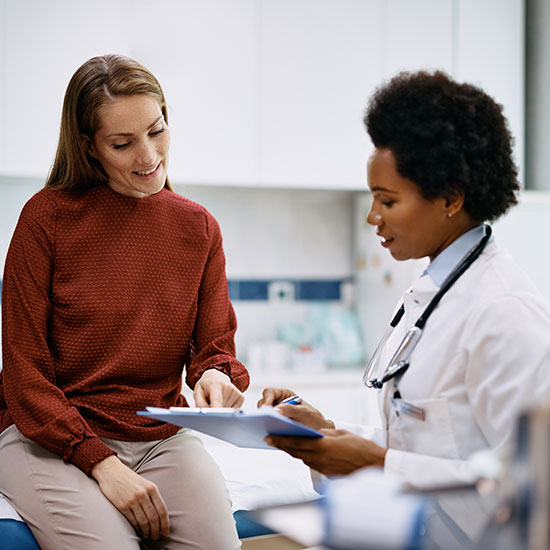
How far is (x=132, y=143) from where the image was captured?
1614mm

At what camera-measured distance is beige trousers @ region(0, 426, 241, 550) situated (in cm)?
140

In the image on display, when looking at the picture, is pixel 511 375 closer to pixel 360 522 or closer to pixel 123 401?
pixel 360 522

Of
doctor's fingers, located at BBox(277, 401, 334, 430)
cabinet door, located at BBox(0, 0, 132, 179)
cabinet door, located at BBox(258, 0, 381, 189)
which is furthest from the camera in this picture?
cabinet door, located at BBox(258, 0, 381, 189)

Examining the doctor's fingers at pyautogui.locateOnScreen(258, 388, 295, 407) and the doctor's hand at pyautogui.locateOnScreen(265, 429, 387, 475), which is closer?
the doctor's hand at pyautogui.locateOnScreen(265, 429, 387, 475)

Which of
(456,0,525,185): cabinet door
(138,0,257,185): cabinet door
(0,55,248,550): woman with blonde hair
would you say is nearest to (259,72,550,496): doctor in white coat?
(0,55,248,550): woman with blonde hair

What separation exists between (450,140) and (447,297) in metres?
0.26

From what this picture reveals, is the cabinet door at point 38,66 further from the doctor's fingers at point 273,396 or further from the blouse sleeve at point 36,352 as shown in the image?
the doctor's fingers at point 273,396

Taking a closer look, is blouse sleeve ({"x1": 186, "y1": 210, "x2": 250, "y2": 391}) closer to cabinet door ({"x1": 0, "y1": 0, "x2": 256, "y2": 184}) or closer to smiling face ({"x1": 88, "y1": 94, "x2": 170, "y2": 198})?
smiling face ({"x1": 88, "y1": 94, "x2": 170, "y2": 198})

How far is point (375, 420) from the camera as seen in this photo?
3205mm

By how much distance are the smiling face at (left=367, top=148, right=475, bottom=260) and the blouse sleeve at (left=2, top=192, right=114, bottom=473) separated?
74 cm

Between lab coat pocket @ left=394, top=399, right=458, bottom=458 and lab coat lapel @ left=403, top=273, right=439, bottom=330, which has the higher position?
lab coat lapel @ left=403, top=273, right=439, bottom=330

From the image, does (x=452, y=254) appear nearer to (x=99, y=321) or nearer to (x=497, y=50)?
(x=99, y=321)

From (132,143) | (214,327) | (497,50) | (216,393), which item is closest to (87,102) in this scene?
(132,143)

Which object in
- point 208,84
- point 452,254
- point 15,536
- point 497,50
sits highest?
point 497,50
